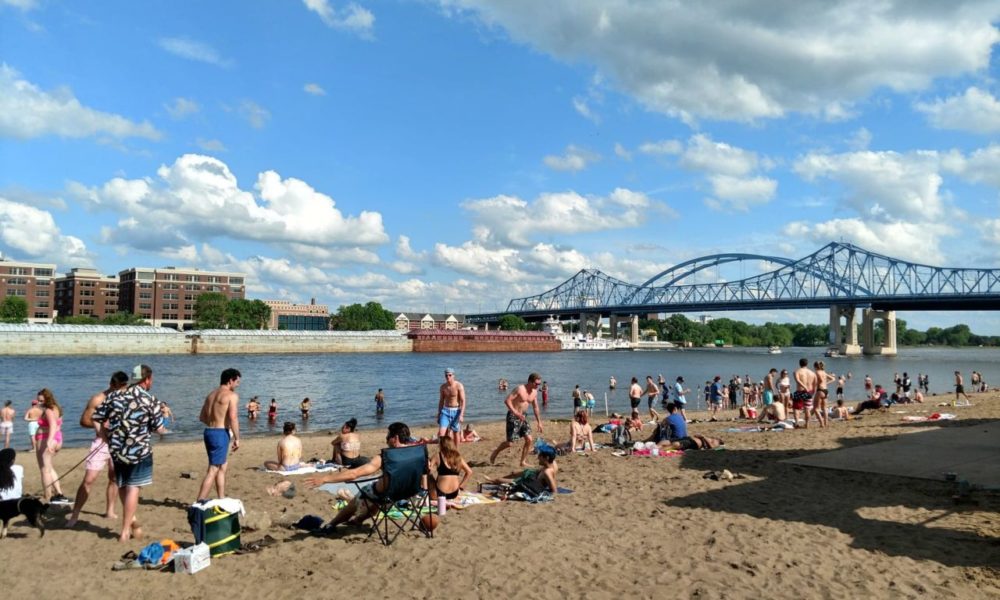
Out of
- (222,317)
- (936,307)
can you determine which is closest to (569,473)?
(936,307)

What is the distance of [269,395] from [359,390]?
5698 mm

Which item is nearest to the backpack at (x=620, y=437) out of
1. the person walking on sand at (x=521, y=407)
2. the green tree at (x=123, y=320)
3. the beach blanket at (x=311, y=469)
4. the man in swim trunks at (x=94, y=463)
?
the person walking on sand at (x=521, y=407)

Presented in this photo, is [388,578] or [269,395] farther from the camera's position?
[269,395]

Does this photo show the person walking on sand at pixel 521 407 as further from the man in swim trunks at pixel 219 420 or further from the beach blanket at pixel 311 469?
the man in swim trunks at pixel 219 420

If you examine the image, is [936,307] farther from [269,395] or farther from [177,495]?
[177,495]

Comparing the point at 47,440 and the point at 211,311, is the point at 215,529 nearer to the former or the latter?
the point at 47,440

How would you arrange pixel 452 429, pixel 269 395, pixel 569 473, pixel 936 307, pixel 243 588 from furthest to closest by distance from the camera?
pixel 936 307, pixel 269 395, pixel 452 429, pixel 569 473, pixel 243 588

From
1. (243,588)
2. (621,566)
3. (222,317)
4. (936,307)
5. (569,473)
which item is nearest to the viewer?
(243,588)

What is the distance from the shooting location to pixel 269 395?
3822 cm

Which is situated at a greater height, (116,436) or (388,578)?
(116,436)

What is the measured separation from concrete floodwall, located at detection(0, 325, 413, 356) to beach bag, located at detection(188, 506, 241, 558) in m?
84.7

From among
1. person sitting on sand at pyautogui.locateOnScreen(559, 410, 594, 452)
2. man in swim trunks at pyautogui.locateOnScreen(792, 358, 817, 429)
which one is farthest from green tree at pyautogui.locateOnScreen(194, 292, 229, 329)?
person sitting on sand at pyautogui.locateOnScreen(559, 410, 594, 452)

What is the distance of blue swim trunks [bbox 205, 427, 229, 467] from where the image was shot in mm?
7699

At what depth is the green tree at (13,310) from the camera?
117m
